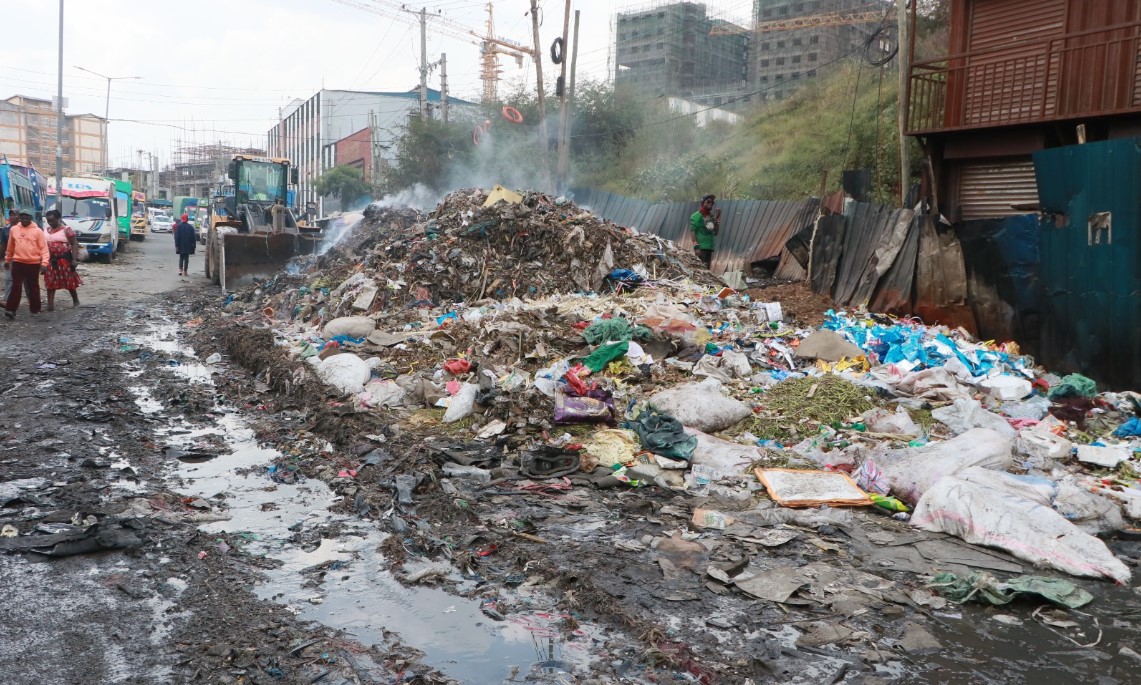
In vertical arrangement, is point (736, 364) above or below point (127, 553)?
above

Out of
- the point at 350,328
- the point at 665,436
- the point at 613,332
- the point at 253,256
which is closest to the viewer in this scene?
the point at 665,436

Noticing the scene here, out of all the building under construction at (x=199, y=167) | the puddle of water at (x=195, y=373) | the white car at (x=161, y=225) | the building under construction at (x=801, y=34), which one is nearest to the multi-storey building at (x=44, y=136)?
the building under construction at (x=199, y=167)

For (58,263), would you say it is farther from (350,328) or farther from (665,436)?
(665,436)

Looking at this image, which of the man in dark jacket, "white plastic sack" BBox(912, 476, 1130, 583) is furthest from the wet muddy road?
the man in dark jacket

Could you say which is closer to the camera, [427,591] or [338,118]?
[427,591]

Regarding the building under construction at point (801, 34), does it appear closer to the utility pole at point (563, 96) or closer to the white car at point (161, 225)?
the utility pole at point (563, 96)

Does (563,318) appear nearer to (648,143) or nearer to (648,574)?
(648,574)

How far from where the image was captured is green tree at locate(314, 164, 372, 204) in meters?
50.0

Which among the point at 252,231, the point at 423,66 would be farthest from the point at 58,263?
the point at 423,66

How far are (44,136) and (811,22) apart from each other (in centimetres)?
8203

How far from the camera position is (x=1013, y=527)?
4.21 m

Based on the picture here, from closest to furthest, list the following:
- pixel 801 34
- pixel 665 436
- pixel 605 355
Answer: pixel 665 436, pixel 605 355, pixel 801 34

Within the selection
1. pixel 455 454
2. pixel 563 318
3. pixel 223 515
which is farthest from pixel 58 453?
pixel 563 318

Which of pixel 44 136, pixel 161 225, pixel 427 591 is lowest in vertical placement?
pixel 427 591
